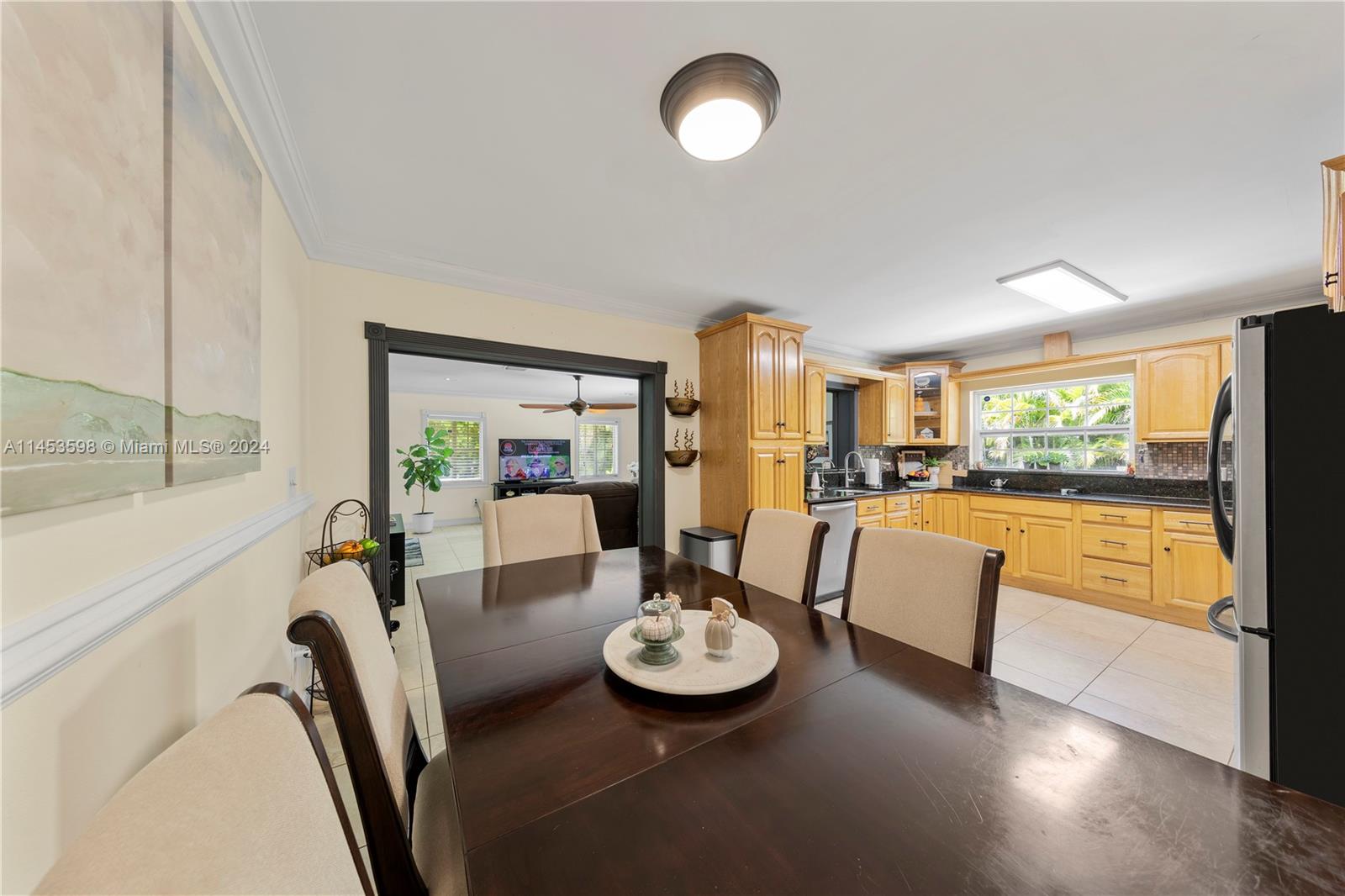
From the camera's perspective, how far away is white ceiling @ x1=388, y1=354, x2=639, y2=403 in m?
5.93

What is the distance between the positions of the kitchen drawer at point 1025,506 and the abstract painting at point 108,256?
5.52m

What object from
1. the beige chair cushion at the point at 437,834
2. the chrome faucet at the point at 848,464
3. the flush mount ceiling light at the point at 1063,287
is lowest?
the beige chair cushion at the point at 437,834

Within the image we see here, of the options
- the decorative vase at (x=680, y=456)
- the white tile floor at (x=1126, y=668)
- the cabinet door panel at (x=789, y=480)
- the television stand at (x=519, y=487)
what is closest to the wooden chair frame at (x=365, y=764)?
the white tile floor at (x=1126, y=668)

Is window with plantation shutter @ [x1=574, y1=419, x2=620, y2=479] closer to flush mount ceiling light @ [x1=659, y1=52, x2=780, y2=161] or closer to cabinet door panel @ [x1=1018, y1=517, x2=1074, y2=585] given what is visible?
cabinet door panel @ [x1=1018, y1=517, x2=1074, y2=585]

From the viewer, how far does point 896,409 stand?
522cm

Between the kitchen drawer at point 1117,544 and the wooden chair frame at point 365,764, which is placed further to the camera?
the kitchen drawer at point 1117,544

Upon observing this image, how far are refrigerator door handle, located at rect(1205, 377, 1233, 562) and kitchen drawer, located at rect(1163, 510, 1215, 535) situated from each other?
2684 millimetres

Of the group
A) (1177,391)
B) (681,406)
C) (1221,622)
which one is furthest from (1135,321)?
(681,406)

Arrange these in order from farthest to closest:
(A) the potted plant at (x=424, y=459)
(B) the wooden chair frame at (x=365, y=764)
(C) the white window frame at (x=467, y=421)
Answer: (C) the white window frame at (x=467, y=421), (A) the potted plant at (x=424, y=459), (B) the wooden chair frame at (x=365, y=764)

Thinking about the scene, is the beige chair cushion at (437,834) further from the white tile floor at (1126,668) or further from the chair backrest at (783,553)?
the white tile floor at (1126,668)

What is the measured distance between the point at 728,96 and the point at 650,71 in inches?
10.2

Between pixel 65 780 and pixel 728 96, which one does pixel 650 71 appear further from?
pixel 65 780

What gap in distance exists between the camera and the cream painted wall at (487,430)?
795 centimetres

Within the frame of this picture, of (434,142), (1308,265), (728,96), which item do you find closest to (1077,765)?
(728,96)
